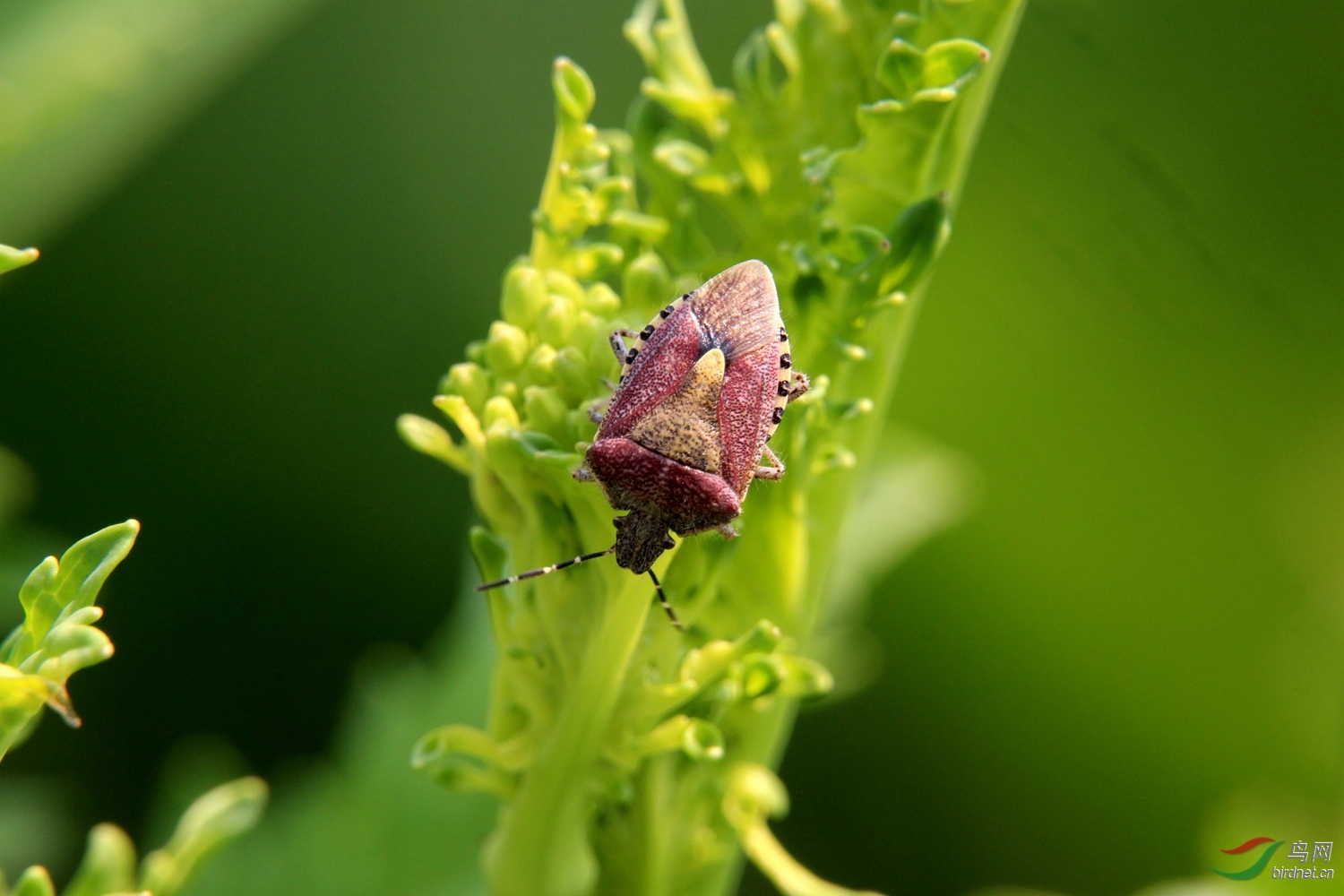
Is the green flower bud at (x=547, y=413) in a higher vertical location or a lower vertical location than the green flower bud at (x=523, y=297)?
lower

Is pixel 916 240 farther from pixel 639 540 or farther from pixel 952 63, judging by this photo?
pixel 639 540

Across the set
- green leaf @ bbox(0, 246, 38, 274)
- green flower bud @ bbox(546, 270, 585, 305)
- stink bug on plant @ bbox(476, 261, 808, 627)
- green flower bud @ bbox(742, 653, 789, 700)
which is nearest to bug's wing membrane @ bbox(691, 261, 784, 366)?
stink bug on plant @ bbox(476, 261, 808, 627)

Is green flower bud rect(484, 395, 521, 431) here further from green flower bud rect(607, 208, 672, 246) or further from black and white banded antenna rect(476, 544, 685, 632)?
green flower bud rect(607, 208, 672, 246)

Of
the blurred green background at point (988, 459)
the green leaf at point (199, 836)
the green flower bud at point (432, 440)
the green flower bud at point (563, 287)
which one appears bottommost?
the blurred green background at point (988, 459)

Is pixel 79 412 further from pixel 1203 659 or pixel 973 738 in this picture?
pixel 1203 659

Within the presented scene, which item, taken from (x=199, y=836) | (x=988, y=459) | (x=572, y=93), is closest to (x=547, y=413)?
(x=572, y=93)

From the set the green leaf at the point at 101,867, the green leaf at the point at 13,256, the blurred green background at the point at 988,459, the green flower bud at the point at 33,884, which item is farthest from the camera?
the blurred green background at the point at 988,459

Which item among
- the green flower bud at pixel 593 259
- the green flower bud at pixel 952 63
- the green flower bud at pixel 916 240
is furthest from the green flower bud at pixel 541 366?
the green flower bud at pixel 952 63

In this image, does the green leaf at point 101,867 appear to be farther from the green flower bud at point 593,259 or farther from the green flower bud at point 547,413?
the green flower bud at point 593,259
